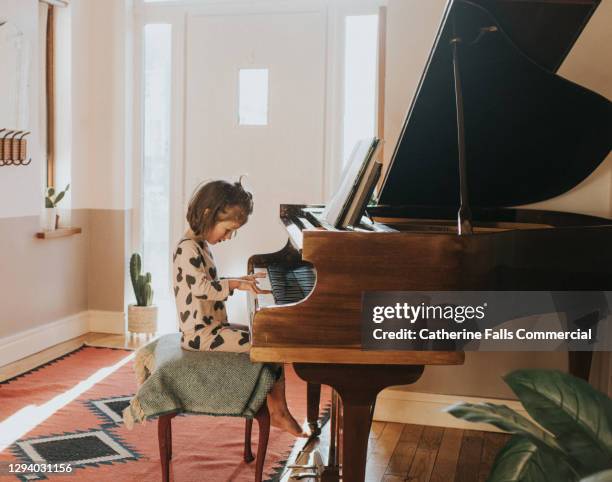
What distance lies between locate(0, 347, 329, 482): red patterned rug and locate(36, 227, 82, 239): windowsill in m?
0.86

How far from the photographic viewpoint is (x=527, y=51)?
2484 mm

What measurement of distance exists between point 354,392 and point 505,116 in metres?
1.34

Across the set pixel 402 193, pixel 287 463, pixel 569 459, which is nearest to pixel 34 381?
pixel 287 463

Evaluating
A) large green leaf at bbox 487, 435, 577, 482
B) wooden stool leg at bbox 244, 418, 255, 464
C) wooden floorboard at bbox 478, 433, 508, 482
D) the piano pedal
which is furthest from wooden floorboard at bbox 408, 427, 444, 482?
large green leaf at bbox 487, 435, 577, 482

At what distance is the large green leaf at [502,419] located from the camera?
116 cm

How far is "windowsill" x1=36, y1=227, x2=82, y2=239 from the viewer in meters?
4.75

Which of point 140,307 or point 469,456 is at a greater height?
point 140,307

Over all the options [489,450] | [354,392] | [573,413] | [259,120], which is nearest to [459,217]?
[354,392]

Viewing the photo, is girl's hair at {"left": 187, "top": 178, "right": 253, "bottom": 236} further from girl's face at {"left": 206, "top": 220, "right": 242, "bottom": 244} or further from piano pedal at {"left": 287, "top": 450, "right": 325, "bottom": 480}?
piano pedal at {"left": 287, "top": 450, "right": 325, "bottom": 480}

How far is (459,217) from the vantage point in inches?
88.0

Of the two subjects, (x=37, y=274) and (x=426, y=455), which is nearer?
(x=426, y=455)

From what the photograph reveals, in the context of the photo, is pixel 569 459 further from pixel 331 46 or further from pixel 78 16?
pixel 78 16

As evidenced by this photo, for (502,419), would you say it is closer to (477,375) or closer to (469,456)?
(469,456)

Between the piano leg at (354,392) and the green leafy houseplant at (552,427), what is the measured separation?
0.84 meters
